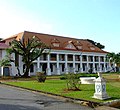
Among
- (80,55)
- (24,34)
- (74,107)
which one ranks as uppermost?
(24,34)

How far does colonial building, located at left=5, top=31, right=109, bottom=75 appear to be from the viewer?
5082cm

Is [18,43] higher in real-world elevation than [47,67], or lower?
higher

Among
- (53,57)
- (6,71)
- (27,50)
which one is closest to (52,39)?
(53,57)

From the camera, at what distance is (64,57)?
55844 mm

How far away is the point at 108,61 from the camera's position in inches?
2650

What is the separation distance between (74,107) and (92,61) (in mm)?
53155

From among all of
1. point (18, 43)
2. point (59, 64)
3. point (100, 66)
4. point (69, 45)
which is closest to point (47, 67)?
point (59, 64)

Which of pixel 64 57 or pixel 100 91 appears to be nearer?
pixel 100 91

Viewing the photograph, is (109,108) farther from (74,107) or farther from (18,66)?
(18,66)

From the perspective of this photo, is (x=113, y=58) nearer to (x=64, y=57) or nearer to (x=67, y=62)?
(x=67, y=62)

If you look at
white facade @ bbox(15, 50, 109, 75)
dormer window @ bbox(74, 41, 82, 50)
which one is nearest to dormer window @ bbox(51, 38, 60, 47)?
white facade @ bbox(15, 50, 109, 75)

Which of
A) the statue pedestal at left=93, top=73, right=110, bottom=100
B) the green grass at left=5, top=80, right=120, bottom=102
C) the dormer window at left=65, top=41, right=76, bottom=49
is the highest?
the dormer window at left=65, top=41, right=76, bottom=49

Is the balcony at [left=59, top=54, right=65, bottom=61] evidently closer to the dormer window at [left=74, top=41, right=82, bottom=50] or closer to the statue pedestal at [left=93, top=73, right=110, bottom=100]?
the dormer window at [left=74, top=41, right=82, bottom=50]

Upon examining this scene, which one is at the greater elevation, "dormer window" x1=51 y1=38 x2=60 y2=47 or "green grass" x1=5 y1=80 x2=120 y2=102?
"dormer window" x1=51 y1=38 x2=60 y2=47
